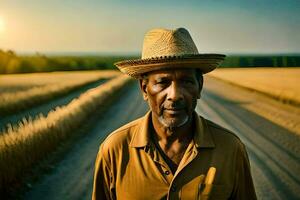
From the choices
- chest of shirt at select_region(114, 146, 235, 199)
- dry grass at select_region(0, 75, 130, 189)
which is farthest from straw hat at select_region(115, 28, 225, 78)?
dry grass at select_region(0, 75, 130, 189)

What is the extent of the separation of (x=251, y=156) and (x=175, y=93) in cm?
705

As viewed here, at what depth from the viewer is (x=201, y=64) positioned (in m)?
2.55

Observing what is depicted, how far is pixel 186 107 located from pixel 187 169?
336 millimetres

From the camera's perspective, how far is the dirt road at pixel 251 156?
7051 mm

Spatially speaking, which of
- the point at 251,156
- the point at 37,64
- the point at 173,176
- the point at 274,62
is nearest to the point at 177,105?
the point at 173,176

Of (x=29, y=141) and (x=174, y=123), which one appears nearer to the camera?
(x=174, y=123)

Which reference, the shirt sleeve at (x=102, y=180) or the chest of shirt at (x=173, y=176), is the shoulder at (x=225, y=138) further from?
the shirt sleeve at (x=102, y=180)

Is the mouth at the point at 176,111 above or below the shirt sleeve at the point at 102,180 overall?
above

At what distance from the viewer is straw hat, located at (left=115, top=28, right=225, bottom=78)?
2.48 m

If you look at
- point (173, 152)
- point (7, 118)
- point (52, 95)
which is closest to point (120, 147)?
point (173, 152)

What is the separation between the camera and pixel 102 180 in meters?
2.67

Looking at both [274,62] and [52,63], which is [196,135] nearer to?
[274,62]

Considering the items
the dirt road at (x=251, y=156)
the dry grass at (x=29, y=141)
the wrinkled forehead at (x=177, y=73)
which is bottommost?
the dirt road at (x=251, y=156)

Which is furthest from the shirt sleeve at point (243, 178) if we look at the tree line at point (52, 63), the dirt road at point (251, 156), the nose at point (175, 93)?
the tree line at point (52, 63)
